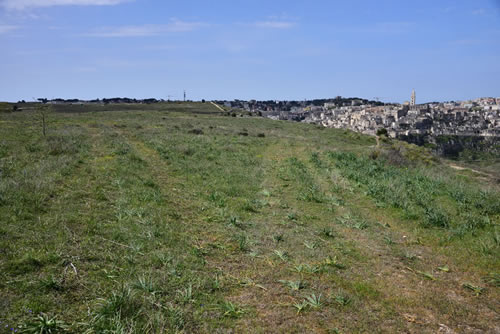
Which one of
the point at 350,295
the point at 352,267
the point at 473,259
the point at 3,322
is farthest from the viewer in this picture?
the point at 473,259

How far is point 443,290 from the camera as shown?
18.9 feet

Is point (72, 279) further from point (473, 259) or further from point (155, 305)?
point (473, 259)

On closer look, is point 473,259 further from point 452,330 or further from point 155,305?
point 155,305

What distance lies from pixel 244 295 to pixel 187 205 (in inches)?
205

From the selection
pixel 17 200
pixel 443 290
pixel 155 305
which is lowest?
pixel 443 290

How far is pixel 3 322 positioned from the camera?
12.8 ft

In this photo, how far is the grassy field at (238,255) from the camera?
4.53 meters

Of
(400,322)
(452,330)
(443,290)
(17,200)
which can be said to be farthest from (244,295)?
(17,200)

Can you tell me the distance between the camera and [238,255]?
671 cm

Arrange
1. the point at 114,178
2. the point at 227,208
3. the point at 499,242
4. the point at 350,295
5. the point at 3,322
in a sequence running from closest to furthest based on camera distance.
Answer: the point at 3,322 → the point at 350,295 → the point at 499,242 → the point at 227,208 → the point at 114,178

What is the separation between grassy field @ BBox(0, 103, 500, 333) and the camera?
4.53 meters

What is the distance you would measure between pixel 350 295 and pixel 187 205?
596 centimetres

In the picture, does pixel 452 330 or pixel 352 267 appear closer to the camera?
pixel 452 330

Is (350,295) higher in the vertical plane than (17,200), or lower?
lower
